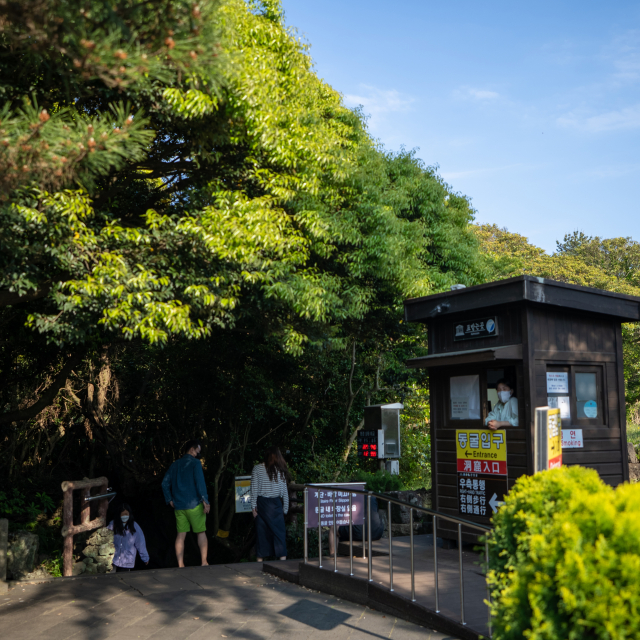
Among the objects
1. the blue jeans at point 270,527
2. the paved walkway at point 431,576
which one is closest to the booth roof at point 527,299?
the paved walkway at point 431,576

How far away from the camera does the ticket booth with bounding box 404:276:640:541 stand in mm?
7039

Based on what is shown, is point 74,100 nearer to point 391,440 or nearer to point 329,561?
point 329,561

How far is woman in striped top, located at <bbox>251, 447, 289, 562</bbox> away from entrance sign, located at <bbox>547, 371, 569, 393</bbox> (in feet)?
11.7

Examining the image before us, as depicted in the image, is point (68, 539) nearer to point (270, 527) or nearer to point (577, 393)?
point (270, 527)

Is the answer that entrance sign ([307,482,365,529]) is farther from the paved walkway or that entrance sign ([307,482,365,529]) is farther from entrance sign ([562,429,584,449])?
entrance sign ([562,429,584,449])

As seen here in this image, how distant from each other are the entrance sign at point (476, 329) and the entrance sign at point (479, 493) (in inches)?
65.0

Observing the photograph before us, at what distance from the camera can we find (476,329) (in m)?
7.69

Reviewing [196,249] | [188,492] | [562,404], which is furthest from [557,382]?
[188,492]

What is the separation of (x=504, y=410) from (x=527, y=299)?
4.29 feet

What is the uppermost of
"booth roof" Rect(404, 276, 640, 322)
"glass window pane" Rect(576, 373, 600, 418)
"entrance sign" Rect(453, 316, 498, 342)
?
"booth roof" Rect(404, 276, 640, 322)

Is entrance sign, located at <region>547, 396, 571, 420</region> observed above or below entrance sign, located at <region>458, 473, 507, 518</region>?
above

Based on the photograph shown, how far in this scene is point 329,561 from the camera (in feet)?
23.5

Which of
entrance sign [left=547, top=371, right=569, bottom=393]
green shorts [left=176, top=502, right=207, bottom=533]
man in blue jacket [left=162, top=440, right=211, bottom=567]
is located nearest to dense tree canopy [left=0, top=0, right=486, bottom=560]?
man in blue jacket [left=162, top=440, right=211, bottom=567]

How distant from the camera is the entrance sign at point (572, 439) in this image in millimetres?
7348
